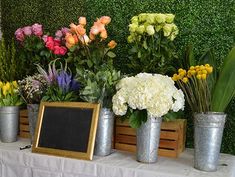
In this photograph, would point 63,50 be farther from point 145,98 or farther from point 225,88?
point 225,88

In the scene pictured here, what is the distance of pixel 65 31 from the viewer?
1.48 meters

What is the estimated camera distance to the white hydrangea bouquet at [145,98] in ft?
3.51

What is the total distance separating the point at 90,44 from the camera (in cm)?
136

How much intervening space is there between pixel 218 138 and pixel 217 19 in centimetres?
60

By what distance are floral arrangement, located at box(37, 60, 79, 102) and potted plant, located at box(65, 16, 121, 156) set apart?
0.24 feet

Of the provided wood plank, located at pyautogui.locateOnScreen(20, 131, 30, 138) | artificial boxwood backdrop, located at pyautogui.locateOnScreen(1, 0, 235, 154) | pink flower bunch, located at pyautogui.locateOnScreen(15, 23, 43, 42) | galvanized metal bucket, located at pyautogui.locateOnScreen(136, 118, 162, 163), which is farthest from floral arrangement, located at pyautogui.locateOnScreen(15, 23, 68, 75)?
galvanized metal bucket, located at pyautogui.locateOnScreen(136, 118, 162, 163)

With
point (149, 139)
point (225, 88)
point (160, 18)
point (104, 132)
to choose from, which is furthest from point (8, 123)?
point (225, 88)

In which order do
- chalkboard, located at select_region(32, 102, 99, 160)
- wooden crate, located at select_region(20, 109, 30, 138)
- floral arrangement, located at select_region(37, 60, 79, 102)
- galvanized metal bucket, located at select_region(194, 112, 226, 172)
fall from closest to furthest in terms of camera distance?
galvanized metal bucket, located at select_region(194, 112, 226, 172), chalkboard, located at select_region(32, 102, 99, 160), floral arrangement, located at select_region(37, 60, 79, 102), wooden crate, located at select_region(20, 109, 30, 138)

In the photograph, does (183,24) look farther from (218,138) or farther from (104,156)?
(104,156)

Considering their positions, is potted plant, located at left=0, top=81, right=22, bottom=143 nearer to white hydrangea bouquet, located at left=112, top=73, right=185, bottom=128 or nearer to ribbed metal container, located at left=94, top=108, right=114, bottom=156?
ribbed metal container, located at left=94, top=108, right=114, bottom=156

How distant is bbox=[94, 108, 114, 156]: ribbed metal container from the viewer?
1.20 m

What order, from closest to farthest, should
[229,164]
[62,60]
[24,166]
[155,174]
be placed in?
[155,174]
[229,164]
[24,166]
[62,60]

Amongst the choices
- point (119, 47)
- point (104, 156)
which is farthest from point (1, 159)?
point (119, 47)

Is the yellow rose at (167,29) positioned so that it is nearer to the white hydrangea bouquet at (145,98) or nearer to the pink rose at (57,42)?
the white hydrangea bouquet at (145,98)
